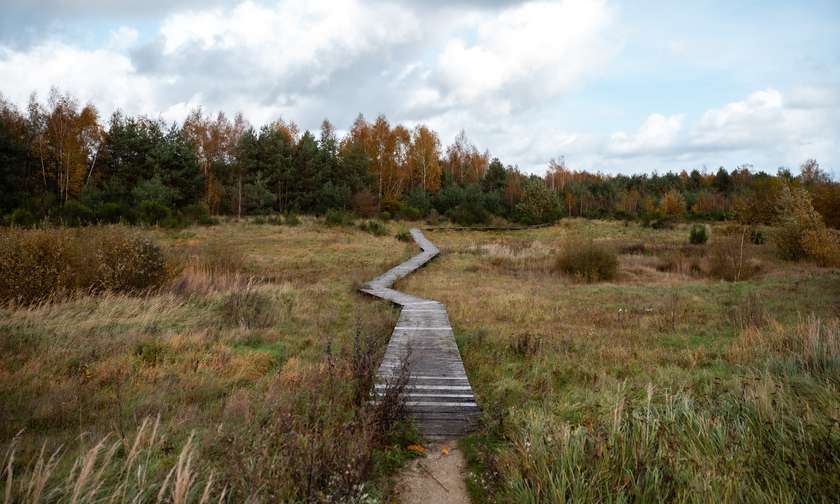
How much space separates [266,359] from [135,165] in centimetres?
3660

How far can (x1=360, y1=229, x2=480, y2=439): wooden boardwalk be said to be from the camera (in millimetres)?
4564

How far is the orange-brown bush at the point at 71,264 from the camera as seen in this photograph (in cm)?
835

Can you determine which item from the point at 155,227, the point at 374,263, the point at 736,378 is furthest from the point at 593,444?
the point at 155,227

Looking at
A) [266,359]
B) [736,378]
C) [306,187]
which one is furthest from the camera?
[306,187]

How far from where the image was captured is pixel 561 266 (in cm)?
1684

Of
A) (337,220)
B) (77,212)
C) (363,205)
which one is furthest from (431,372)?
(363,205)

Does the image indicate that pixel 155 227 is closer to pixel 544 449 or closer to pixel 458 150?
pixel 544 449

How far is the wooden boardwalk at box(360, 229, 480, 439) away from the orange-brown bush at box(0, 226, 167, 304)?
5.63 m

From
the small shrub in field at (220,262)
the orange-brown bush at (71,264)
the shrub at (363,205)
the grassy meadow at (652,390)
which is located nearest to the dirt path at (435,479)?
the grassy meadow at (652,390)

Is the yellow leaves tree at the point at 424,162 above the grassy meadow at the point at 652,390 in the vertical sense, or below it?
above

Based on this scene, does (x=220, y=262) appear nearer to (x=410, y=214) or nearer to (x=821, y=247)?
(x=821, y=247)

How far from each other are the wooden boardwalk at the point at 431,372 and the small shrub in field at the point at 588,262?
7.88 meters

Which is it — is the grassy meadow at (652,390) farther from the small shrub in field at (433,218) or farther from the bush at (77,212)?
the small shrub in field at (433,218)

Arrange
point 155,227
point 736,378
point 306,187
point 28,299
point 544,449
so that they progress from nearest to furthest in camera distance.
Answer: point 544,449, point 736,378, point 28,299, point 155,227, point 306,187
